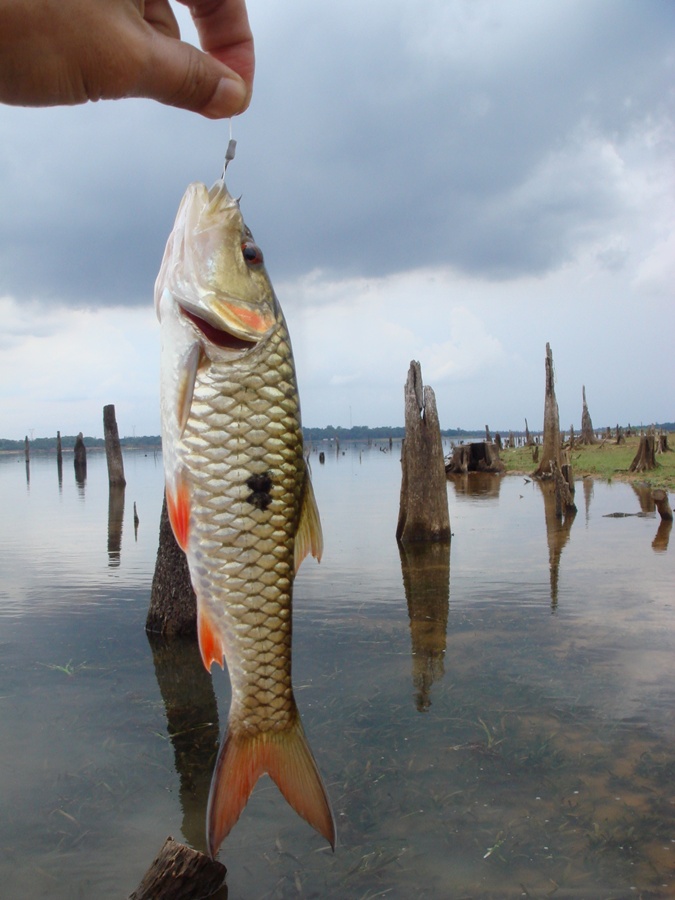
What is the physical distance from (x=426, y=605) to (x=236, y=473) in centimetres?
813

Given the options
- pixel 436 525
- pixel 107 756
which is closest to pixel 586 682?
pixel 107 756

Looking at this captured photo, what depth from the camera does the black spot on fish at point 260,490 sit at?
2.36 m

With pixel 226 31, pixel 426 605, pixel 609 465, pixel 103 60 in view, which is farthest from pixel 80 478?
pixel 103 60

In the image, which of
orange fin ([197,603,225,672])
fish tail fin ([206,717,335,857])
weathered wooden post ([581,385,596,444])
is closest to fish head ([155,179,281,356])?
orange fin ([197,603,225,672])

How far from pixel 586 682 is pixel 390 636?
250cm

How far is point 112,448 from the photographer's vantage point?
3241cm

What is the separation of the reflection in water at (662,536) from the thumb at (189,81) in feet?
43.4

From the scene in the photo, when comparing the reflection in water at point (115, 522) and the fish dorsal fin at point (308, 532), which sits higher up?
the fish dorsal fin at point (308, 532)

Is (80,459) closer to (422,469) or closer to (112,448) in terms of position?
(112,448)

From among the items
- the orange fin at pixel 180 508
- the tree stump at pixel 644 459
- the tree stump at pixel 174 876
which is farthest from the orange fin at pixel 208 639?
the tree stump at pixel 644 459

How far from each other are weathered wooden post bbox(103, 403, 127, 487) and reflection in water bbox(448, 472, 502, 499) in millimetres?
15274

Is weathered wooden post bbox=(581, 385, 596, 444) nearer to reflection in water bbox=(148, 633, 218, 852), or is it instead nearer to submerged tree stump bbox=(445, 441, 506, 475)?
submerged tree stump bbox=(445, 441, 506, 475)

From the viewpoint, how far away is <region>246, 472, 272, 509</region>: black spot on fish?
2357mm

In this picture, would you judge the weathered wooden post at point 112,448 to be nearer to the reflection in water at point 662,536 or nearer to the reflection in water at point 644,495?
the reflection in water at point 644,495
